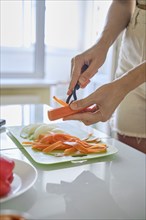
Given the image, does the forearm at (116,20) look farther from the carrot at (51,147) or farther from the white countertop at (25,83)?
the white countertop at (25,83)

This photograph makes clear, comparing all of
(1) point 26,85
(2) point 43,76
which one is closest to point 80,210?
(1) point 26,85

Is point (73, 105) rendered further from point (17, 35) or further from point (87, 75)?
point (17, 35)

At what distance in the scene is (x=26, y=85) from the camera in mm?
2314

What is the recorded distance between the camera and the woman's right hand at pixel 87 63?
866 millimetres

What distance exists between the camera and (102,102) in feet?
2.39

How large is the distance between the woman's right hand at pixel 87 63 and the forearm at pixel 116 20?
0.05 metres

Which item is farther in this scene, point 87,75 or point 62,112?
point 87,75

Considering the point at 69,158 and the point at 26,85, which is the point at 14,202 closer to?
the point at 69,158

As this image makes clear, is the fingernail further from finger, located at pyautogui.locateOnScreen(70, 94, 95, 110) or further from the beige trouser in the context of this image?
the beige trouser

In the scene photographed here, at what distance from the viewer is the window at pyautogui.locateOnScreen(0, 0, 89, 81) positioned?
8.03 ft

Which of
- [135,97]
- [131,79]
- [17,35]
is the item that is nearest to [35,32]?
[17,35]

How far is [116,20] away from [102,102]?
49 cm

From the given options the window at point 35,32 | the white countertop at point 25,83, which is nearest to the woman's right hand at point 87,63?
the white countertop at point 25,83

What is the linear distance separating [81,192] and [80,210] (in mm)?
67
